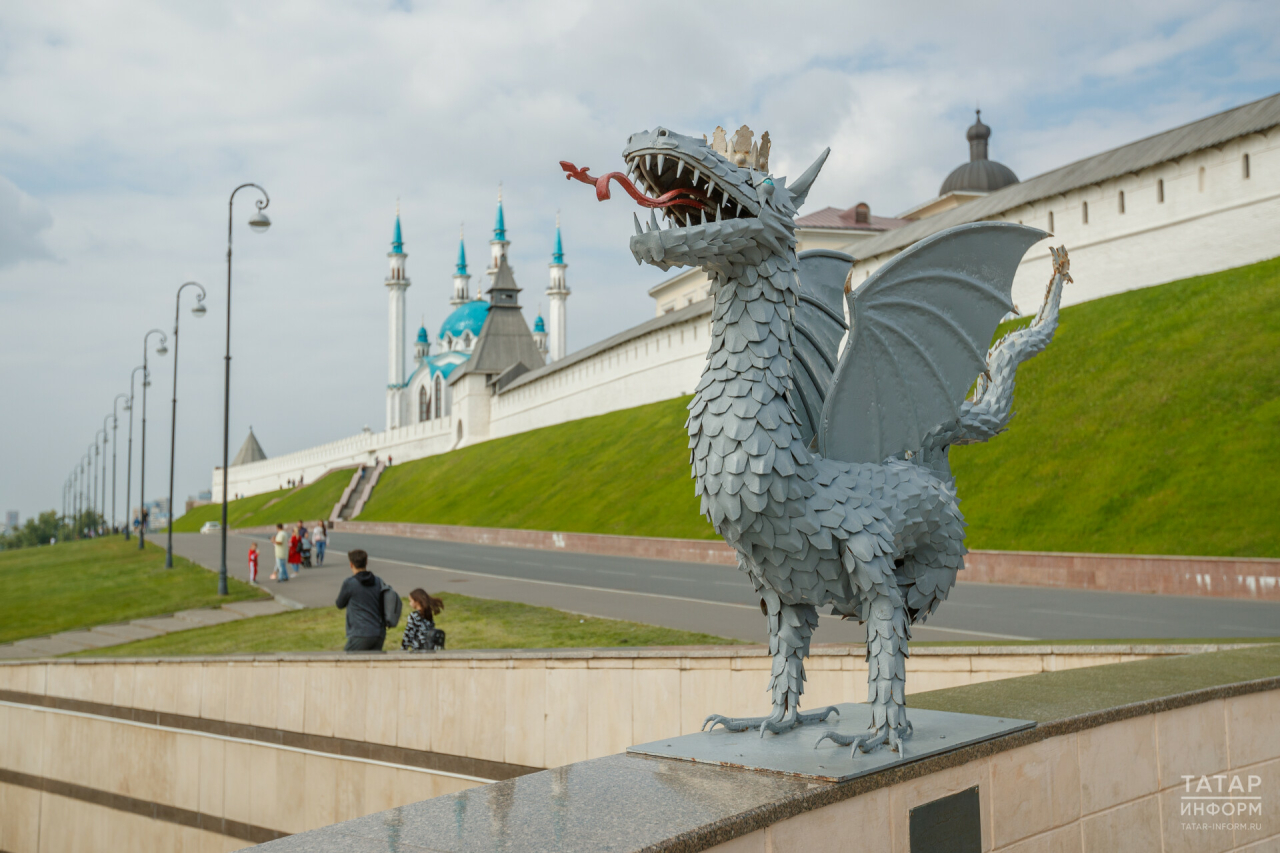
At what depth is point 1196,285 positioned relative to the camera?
26.9m

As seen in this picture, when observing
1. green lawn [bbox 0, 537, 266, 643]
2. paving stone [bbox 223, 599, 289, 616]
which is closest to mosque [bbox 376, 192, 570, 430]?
green lawn [bbox 0, 537, 266, 643]

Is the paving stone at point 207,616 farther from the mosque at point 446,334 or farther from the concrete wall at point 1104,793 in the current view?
the mosque at point 446,334

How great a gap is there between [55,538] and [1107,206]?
10984 cm

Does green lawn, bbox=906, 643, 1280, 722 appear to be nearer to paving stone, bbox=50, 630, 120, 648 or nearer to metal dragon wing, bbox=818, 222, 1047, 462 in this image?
metal dragon wing, bbox=818, 222, 1047, 462

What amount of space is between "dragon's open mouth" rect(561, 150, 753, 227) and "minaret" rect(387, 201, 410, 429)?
340 feet

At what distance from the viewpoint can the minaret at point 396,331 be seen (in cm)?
10588

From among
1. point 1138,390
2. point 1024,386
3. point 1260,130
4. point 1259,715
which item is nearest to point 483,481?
point 1024,386

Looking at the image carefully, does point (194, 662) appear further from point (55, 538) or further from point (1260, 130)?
point (55, 538)

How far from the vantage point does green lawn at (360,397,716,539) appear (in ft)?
99.8

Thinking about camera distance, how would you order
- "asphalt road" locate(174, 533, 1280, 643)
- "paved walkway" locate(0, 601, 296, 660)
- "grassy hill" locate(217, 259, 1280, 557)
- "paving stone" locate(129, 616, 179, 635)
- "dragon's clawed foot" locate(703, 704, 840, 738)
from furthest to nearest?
"grassy hill" locate(217, 259, 1280, 557) → "paving stone" locate(129, 616, 179, 635) → "paved walkway" locate(0, 601, 296, 660) → "asphalt road" locate(174, 533, 1280, 643) → "dragon's clawed foot" locate(703, 704, 840, 738)

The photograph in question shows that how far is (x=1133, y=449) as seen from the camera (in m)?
20.9

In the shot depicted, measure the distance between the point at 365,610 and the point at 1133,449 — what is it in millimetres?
17467

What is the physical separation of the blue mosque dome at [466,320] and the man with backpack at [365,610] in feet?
311

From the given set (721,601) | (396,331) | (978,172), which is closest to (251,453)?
(396,331)
